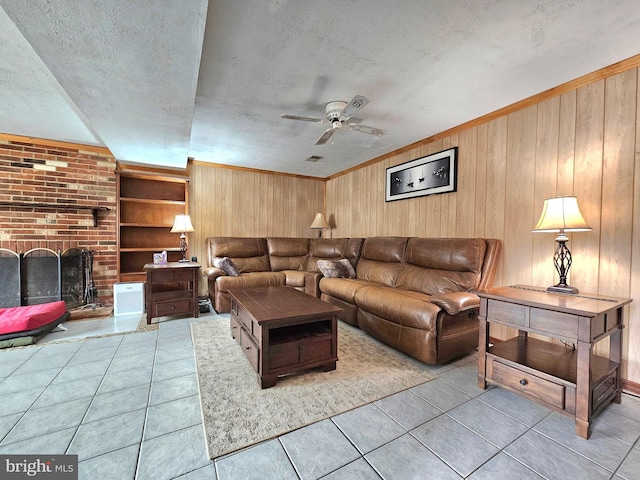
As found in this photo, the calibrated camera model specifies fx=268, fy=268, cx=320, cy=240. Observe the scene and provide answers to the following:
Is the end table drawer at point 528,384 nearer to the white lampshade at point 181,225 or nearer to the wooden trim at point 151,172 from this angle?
the white lampshade at point 181,225

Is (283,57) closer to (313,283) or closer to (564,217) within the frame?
(564,217)

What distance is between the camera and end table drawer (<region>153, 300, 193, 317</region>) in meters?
3.21

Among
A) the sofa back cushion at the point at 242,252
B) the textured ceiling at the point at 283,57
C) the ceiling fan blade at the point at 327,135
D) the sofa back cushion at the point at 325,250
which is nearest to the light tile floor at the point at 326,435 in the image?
the textured ceiling at the point at 283,57

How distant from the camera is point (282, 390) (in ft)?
6.04

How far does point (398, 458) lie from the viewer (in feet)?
4.17

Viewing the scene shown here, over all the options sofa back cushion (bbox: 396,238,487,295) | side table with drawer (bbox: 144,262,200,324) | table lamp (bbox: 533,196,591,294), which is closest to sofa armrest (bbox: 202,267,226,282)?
side table with drawer (bbox: 144,262,200,324)

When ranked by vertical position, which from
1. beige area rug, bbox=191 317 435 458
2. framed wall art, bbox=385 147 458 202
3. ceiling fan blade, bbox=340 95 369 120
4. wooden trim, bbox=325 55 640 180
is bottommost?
beige area rug, bbox=191 317 435 458

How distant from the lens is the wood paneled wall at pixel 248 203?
4.48 m

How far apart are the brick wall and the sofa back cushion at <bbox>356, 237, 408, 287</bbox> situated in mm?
3618

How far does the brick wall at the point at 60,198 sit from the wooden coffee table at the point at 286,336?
2.82m

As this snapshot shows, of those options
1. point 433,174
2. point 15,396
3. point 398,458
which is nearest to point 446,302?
point 398,458

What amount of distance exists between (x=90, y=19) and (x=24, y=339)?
2.87 meters

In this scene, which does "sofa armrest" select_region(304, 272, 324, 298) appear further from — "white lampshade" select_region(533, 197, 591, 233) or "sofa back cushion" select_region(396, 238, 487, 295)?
"white lampshade" select_region(533, 197, 591, 233)

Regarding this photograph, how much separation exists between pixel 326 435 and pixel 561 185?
2578mm
